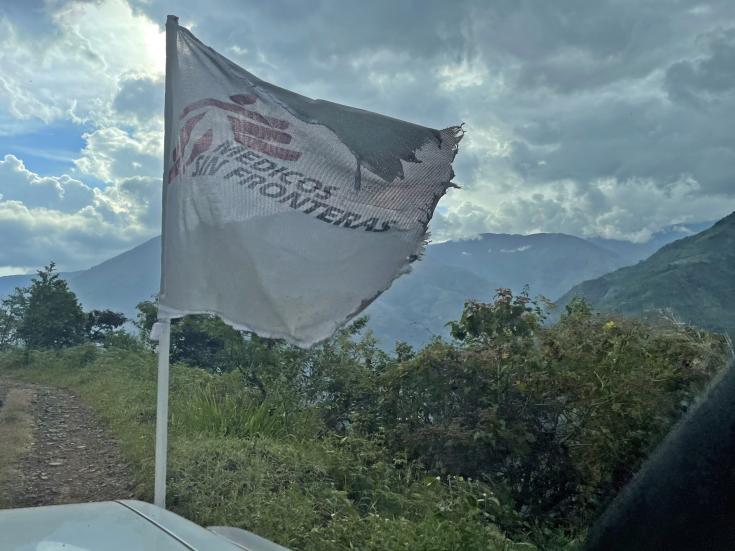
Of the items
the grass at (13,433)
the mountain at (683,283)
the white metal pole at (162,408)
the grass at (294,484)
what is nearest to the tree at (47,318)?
the grass at (13,433)

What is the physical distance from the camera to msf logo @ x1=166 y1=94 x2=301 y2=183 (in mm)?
3711

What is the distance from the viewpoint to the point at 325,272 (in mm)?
3635

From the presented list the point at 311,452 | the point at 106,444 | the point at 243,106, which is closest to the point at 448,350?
the point at 311,452

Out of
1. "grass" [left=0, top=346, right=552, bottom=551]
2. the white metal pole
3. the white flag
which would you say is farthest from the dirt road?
the white flag

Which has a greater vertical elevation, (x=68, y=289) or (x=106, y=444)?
(x=68, y=289)

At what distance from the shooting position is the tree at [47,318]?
48.9ft

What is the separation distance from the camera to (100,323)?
1534 centimetres

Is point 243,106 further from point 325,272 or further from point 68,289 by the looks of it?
point 68,289

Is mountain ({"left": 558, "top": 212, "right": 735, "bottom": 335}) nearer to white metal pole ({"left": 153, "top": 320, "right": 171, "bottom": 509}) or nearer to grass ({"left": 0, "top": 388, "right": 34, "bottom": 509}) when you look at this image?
white metal pole ({"left": 153, "top": 320, "right": 171, "bottom": 509})

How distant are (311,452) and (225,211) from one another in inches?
113

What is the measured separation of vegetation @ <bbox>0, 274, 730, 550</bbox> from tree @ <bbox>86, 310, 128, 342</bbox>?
8.73 metres

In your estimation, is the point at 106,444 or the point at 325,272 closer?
the point at 325,272

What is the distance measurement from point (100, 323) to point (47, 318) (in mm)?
1070

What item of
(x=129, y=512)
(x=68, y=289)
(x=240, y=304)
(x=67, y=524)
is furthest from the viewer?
(x=68, y=289)
